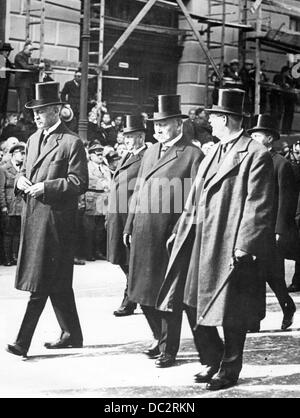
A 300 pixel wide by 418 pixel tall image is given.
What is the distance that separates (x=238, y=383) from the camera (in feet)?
20.3

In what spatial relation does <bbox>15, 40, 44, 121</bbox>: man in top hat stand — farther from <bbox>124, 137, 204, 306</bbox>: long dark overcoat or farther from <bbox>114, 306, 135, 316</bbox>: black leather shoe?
<bbox>124, 137, 204, 306</bbox>: long dark overcoat

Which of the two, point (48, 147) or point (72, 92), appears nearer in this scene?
point (48, 147)

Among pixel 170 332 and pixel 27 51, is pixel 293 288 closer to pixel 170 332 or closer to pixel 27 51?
pixel 170 332

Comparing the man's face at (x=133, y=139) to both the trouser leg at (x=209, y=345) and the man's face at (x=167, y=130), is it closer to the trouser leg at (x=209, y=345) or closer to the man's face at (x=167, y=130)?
the man's face at (x=167, y=130)

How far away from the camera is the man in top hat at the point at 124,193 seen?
28.4 feet

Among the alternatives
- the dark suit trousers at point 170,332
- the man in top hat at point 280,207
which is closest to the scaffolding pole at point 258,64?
the man in top hat at point 280,207

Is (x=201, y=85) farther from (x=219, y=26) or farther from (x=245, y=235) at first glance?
(x=245, y=235)

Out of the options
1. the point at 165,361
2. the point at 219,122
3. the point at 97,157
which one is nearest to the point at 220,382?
the point at 165,361

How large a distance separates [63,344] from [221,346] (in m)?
1.39

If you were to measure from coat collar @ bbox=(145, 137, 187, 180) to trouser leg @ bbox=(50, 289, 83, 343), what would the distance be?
3.47ft

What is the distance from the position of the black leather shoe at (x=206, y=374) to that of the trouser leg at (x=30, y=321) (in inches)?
50.5

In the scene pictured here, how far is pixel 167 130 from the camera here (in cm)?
701

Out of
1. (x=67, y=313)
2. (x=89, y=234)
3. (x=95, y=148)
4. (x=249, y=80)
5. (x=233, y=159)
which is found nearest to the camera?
(x=233, y=159)
